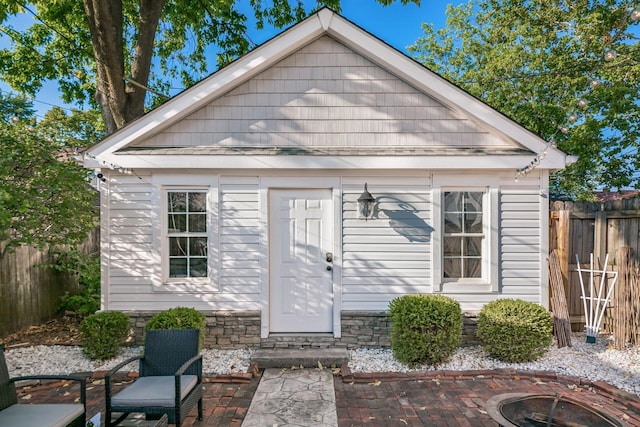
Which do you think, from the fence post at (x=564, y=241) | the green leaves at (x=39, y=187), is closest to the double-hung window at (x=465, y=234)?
the fence post at (x=564, y=241)

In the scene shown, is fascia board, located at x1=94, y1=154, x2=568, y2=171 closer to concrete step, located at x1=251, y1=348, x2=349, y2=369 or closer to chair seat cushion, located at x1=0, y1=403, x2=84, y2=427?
concrete step, located at x1=251, y1=348, x2=349, y2=369

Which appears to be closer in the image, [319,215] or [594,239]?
[319,215]

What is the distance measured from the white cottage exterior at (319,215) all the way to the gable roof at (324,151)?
14 cm

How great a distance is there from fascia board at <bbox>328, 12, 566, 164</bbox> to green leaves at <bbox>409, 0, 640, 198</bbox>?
3.88m

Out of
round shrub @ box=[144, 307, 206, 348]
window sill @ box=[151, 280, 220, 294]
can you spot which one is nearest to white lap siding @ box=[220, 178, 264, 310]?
window sill @ box=[151, 280, 220, 294]

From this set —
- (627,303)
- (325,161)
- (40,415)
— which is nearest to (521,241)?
(627,303)

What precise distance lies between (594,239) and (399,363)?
4172 mm

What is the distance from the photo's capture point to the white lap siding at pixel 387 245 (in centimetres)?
546

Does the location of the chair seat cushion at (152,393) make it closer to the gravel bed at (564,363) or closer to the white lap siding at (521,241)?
the gravel bed at (564,363)

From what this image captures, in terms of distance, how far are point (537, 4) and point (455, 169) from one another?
9.79 metres

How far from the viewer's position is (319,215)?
5527 mm

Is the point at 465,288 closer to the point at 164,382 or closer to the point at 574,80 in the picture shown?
the point at 164,382

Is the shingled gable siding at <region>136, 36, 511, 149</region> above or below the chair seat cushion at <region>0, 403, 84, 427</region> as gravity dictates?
above

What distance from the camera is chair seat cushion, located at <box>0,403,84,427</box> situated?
8.73 ft
